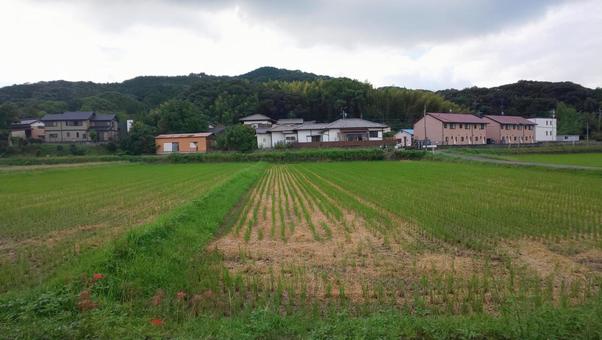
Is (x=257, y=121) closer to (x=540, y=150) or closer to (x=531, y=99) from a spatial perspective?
(x=540, y=150)

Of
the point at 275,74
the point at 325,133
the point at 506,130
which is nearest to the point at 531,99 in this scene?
the point at 506,130

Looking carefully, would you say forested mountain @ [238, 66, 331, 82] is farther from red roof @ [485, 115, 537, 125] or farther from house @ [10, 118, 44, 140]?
house @ [10, 118, 44, 140]

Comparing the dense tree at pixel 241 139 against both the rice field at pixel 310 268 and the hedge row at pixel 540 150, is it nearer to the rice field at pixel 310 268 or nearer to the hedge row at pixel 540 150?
the hedge row at pixel 540 150

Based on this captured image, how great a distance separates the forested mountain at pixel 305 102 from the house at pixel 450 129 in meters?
9.57

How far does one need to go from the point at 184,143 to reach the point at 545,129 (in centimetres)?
6184

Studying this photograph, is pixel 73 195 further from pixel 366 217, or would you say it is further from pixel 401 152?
pixel 401 152

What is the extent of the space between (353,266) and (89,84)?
11722 centimetres

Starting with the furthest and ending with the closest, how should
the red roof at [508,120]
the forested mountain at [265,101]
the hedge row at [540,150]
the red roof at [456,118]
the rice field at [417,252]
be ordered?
the forested mountain at [265,101], the red roof at [508,120], the red roof at [456,118], the hedge row at [540,150], the rice field at [417,252]

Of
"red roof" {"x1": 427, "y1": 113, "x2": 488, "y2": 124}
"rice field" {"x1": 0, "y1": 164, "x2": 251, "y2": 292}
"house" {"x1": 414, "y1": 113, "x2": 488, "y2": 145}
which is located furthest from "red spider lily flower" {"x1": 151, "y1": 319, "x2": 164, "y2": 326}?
"red roof" {"x1": 427, "y1": 113, "x2": 488, "y2": 124}

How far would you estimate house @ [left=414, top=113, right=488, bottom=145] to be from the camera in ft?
177

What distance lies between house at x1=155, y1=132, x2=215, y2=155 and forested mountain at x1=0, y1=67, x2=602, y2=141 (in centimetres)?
483

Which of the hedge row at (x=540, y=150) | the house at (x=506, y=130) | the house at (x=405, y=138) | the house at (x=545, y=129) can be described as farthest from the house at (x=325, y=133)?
the house at (x=545, y=129)

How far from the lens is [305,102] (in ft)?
249

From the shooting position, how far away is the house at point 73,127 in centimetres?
5984
